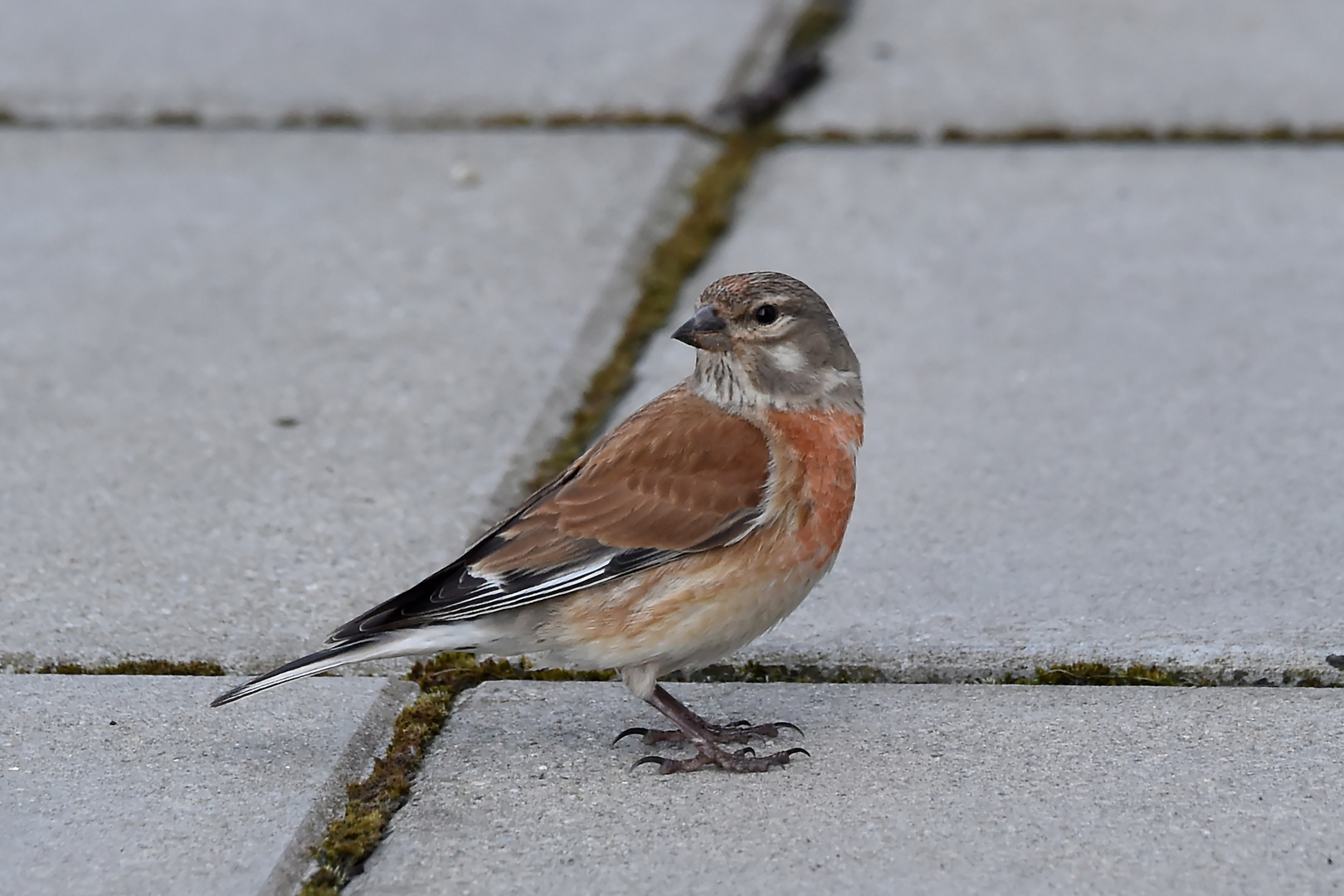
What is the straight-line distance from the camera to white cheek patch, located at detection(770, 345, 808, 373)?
3611mm

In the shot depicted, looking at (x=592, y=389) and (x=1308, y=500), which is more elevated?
(x=1308, y=500)

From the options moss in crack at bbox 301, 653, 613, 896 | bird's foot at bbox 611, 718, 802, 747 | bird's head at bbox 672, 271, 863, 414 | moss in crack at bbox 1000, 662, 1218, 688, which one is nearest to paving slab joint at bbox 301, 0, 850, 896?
moss in crack at bbox 301, 653, 613, 896

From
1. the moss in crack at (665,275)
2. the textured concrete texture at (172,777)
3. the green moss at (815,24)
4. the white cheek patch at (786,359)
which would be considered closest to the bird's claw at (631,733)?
the textured concrete texture at (172,777)

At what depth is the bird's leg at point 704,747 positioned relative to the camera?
313cm

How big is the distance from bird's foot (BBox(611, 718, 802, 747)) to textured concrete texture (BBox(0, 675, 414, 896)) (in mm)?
462

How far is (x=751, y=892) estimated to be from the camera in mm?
2719

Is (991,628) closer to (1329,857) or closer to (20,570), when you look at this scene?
(1329,857)

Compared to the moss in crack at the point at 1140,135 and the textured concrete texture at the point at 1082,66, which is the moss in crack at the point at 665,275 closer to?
the textured concrete texture at the point at 1082,66

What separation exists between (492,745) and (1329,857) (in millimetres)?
1391

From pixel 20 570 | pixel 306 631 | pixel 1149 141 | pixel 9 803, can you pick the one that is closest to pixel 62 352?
pixel 20 570

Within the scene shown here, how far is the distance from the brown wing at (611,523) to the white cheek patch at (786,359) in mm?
151

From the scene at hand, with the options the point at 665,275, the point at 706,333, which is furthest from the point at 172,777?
the point at 665,275

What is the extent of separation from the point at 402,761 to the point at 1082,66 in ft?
14.0

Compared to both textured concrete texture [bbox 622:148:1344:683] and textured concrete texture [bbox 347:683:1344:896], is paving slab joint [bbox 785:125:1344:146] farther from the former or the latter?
textured concrete texture [bbox 347:683:1344:896]
